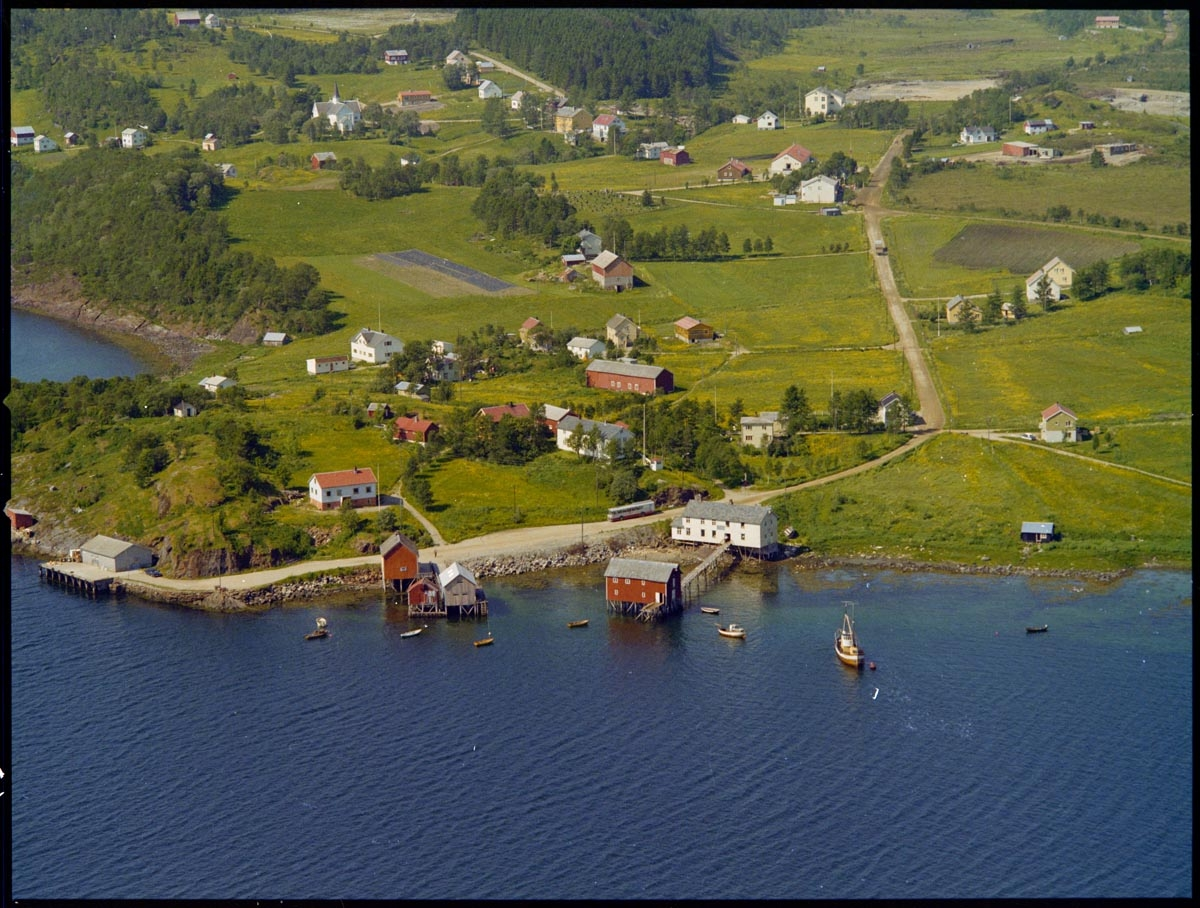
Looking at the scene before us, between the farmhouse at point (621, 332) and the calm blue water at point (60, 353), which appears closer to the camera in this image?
the farmhouse at point (621, 332)

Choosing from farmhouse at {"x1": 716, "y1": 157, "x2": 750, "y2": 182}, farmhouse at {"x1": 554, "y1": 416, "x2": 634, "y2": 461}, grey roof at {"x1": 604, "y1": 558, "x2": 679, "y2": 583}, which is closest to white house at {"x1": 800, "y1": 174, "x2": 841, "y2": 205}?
farmhouse at {"x1": 716, "y1": 157, "x2": 750, "y2": 182}

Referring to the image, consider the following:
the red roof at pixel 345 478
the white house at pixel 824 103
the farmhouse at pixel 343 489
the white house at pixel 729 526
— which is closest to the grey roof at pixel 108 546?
the farmhouse at pixel 343 489

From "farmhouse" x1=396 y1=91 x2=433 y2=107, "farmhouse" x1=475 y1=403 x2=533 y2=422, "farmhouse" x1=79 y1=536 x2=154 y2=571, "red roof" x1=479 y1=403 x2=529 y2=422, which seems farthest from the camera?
"farmhouse" x1=396 y1=91 x2=433 y2=107

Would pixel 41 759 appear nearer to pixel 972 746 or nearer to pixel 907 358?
pixel 972 746

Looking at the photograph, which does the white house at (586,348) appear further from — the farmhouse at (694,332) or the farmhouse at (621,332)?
the farmhouse at (694,332)

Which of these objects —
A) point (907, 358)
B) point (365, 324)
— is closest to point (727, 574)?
point (907, 358)

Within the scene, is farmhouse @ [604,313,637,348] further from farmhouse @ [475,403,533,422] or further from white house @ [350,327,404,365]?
farmhouse @ [475,403,533,422]

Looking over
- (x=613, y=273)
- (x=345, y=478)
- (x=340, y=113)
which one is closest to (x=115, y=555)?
(x=345, y=478)
